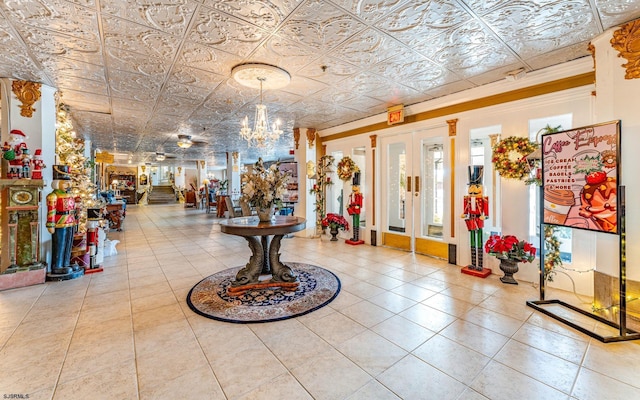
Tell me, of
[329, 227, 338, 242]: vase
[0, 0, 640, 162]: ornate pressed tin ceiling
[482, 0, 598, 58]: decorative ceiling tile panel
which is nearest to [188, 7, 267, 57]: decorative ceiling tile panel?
[0, 0, 640, 162]: ornate pressed tin ceiling

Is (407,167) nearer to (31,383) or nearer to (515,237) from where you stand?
(515,237)

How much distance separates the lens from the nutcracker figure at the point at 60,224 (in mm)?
3748

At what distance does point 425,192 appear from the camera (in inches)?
202

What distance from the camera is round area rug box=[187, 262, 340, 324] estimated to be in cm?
265

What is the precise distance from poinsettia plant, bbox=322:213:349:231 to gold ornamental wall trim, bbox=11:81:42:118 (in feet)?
17.4

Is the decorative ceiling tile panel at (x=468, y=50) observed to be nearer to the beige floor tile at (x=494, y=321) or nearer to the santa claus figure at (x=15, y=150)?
the beige floor tile at (x=494, y=321)

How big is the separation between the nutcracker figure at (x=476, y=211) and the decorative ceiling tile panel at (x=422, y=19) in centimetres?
218

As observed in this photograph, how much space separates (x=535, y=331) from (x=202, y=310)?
318cm

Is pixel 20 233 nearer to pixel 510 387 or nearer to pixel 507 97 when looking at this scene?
pixel 510 387

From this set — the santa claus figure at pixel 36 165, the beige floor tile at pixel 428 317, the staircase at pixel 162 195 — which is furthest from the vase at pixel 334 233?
the staircase at pixel 162 195

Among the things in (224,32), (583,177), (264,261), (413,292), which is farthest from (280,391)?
(583,177)

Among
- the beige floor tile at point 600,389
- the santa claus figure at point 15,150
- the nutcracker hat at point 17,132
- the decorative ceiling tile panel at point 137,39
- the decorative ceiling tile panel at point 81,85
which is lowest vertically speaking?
the beige floor tile at point 600,389

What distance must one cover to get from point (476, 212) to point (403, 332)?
247 cm

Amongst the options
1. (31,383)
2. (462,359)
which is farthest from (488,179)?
(31,383)
